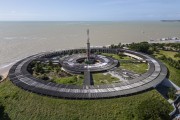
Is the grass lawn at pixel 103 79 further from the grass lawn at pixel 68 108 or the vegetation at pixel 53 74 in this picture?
the grass lawn at pixel 68 108

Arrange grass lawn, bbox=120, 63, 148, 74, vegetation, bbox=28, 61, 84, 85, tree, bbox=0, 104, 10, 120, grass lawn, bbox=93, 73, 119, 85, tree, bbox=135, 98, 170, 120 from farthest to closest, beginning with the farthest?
grass lawn, bbox=120, 63, 148, 74 → vegetation, bbox=28, 61, 84, 85 → grass lawn, bbox=93, 73, 119, 85 → tree, bbox=0, 104, 10, 120 → tree, bbox=135, 98, 170, 120

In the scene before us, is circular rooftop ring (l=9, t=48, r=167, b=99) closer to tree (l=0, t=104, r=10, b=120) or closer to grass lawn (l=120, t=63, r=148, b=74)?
grass lawn (l=120, t=63, r=148, b=74)

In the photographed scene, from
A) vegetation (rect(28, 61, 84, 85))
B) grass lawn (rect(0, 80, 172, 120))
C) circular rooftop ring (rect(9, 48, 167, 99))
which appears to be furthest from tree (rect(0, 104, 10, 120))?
vegetation (rect(28, 61, 84, 85))

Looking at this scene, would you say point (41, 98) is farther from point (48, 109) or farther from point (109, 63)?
point (109, 63)

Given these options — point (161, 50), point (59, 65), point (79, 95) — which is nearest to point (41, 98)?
point (79, 95)

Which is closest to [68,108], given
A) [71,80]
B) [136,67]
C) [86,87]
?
[86,87]
